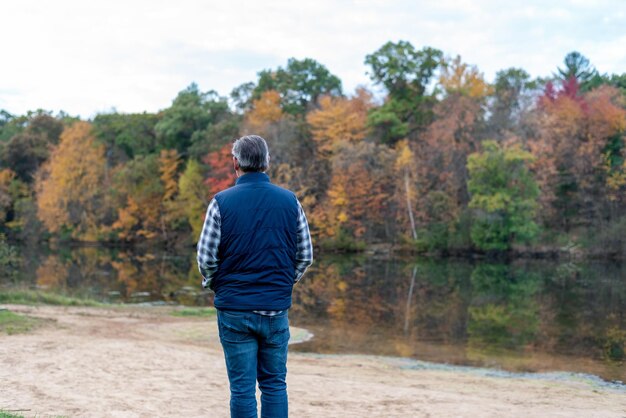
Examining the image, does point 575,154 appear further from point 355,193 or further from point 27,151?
point 27,151

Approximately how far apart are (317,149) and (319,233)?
6.99 metres

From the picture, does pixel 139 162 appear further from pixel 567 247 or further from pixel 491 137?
pixel 567 247

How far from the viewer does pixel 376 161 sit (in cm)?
4516

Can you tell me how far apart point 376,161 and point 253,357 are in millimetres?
41776

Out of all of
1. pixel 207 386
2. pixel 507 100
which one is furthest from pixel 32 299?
pixel 507 100

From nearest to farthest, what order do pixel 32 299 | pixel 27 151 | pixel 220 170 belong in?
pixel 32 299
pixel 220 170
pixel 27 151

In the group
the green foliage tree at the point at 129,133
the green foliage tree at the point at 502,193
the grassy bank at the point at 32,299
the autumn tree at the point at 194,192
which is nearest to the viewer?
the grassy bank at the point at 32,299

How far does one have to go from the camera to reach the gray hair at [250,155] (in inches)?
158

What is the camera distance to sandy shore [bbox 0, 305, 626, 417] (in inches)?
251

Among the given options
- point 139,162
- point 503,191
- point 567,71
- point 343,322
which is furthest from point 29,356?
point 567,71

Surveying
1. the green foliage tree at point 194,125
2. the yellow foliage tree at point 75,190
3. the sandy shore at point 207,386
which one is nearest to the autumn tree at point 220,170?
the green foliage tree at point 194,125

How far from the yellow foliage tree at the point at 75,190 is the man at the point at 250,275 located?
177ft

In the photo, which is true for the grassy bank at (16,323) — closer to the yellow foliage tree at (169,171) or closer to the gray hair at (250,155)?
the gray hair at (250,155)

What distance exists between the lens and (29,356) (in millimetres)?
8461
